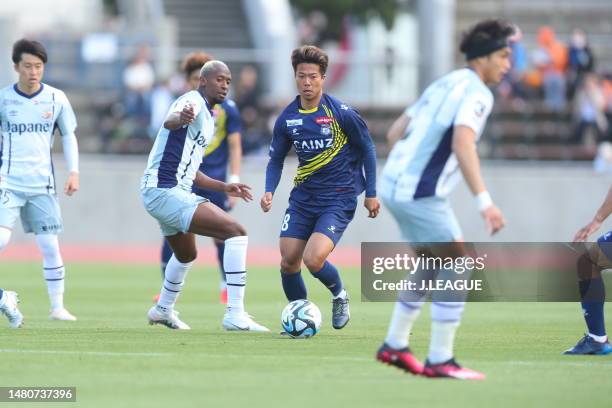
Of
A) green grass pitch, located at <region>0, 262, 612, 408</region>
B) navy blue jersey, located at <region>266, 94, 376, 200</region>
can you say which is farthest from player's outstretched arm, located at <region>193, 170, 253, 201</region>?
green grass pitch, located at <region>0, 262, 612, 408</region>

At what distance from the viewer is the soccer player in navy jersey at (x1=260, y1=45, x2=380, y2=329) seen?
38.8 ft

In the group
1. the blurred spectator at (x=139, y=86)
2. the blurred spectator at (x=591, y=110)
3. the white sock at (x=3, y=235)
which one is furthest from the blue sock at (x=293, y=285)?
the blurred spectator at (x=591, y=110)

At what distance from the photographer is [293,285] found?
12.1m

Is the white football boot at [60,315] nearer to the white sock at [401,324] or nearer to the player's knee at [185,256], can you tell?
the player's knee at [185,256]

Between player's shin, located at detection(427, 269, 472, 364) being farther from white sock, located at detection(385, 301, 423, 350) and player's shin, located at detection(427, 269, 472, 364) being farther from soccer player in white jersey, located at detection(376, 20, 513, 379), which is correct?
white sock, located at detection(385, 301, 423, 350)

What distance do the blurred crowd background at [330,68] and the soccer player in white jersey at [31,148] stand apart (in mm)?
11888

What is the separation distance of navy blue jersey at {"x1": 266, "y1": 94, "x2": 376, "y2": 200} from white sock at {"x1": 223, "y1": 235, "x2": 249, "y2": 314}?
21.7 inches

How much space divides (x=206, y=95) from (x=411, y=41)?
20236 millimetres

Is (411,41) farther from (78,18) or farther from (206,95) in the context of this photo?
(206,95)

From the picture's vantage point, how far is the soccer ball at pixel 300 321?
1160 cm

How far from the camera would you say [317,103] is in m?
12.0

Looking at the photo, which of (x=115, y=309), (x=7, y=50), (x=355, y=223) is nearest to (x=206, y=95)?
(x=115, y=309)

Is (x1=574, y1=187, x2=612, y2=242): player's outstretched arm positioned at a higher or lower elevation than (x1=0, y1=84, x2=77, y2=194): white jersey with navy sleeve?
lower

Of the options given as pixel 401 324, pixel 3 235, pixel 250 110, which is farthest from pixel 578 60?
pixel 401 324
